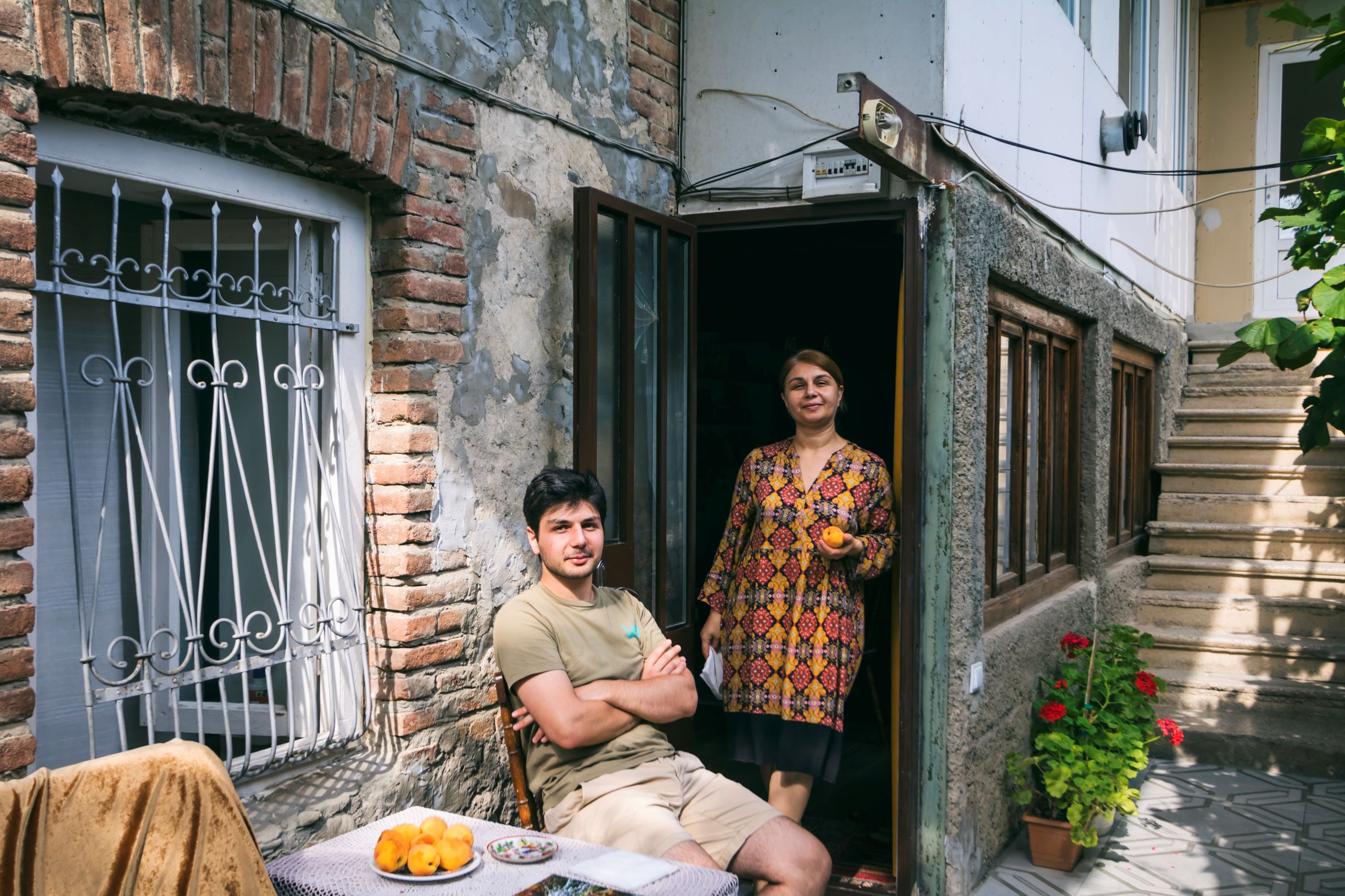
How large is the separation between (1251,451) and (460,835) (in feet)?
24.2

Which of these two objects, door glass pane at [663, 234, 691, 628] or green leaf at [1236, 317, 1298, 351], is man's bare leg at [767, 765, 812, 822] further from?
green leaf at [1236, 317, 1298, 351]

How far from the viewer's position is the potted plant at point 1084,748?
14.5 ft

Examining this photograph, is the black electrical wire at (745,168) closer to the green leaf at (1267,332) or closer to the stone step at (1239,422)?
the green leaf at (1267,332)

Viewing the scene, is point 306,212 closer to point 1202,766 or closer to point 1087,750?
point 1087,750

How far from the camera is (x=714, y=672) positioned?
4.02m

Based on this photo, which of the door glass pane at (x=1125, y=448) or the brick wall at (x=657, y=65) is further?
the door glass pane at (x=1125, y=448)

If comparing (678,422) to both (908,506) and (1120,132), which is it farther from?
(1120,132)

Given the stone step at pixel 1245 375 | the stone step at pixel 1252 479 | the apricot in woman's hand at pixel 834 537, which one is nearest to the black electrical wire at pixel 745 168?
the apricot in woman's hand at pixel 834 537

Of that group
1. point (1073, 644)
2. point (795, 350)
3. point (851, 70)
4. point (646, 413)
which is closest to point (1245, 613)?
point (1073, 644)

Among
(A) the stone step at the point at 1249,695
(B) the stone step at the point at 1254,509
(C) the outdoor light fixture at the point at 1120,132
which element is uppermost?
(C) the outdoor light fixture at the point at 1120,132

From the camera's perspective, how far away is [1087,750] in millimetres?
4523

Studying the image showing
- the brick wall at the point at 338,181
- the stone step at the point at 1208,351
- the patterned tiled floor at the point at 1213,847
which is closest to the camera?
the brick wall at the point at 338,181

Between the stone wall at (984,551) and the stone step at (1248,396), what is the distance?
117 inches

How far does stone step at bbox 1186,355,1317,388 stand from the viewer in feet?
28.1
